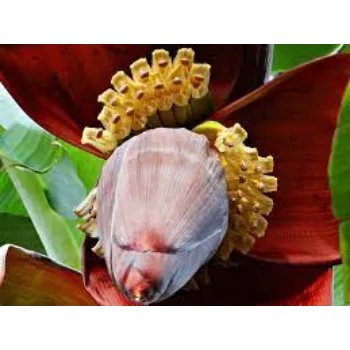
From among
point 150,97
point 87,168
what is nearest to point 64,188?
point 87,168

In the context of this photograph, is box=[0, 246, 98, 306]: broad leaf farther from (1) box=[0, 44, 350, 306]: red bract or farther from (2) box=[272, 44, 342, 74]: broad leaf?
(2) box=[272, 44, 342, 74]: broad leaf

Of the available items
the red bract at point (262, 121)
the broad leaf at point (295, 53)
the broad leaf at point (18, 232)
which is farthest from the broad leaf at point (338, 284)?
the broad leaf at point (18, 232)

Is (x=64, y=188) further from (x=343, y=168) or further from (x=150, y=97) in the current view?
(x=343, y=168)

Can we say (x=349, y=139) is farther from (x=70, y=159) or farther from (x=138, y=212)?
(x=70, y=159)

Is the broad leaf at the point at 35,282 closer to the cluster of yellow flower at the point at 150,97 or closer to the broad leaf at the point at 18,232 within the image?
the cluster of yellow flower at the point at 150,97

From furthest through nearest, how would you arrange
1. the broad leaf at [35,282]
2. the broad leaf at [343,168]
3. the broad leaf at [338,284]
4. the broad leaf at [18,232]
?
the broad leaf at [18,232] → the broad leaf at [338,284] → the broad leaf at [35,282] → the broad leaf at [343,168]

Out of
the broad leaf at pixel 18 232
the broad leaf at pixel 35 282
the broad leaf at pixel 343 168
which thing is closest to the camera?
the broad leaf at pixel 343 168

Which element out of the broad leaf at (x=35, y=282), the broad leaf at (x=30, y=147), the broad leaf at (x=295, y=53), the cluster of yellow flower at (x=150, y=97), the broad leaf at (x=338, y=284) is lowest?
the broad leaf at (x=338, y=284)
